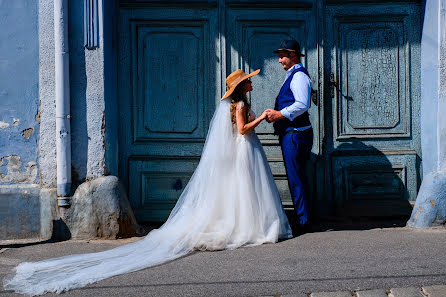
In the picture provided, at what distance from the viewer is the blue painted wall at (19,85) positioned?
20.8 ft

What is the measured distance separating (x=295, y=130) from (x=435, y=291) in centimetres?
256

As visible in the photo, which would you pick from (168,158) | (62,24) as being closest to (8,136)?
(62,24)

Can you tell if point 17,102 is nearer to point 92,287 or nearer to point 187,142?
point 187,142

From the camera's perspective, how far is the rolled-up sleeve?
606cm

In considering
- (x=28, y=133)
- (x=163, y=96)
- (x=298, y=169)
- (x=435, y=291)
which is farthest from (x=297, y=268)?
(x=28, y=133)

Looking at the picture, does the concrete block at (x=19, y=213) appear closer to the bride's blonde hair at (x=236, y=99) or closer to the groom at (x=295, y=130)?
the bride's blonde hair at (x=236, y=99)

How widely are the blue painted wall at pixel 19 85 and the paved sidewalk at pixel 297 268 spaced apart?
1091mm

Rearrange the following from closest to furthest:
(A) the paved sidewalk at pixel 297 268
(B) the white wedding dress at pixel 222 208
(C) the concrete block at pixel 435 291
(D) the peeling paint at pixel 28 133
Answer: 1. (C) the concrete block at pixel 435 291
2. (A) the paved sidewalk at pixel 297 268
3. (B) the white wedding dress at pixel 222 208
4. (D) the peeling paint at pixel 28 133

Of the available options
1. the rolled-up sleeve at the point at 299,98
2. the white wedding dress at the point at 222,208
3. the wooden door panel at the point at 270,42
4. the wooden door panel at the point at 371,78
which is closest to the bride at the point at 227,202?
the white wedding dress at the point at 222,208

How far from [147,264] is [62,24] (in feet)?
9.37

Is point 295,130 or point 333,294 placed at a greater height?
point 295,130

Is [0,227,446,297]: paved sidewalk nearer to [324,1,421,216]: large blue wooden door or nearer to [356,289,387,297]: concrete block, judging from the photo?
[356,289,387,297]: concrete block

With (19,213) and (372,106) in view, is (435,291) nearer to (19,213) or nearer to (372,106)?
(372,106)

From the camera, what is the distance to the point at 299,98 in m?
6.07
